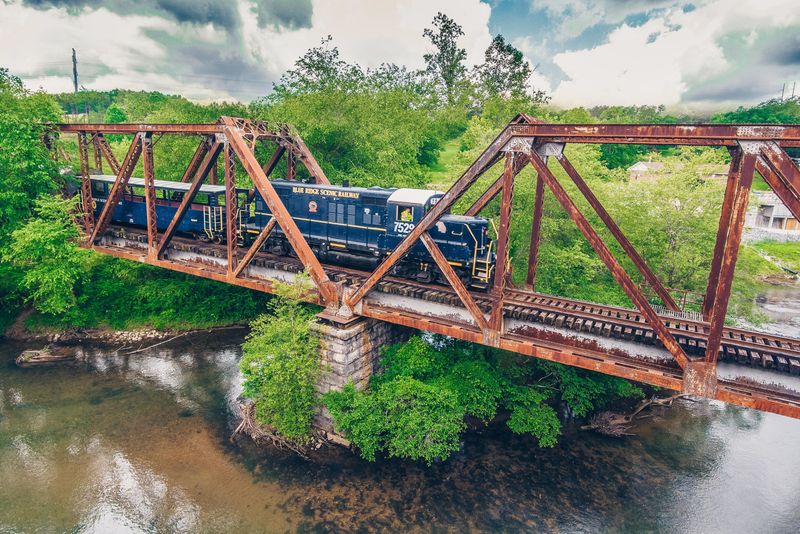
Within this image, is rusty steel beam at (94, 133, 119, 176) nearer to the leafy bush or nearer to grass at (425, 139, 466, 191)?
the leafy bush

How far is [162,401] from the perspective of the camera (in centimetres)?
2239

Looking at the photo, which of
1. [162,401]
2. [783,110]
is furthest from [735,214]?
[783,110]

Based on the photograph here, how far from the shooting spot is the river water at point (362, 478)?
15.7 metres

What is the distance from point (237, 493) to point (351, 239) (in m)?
11.3

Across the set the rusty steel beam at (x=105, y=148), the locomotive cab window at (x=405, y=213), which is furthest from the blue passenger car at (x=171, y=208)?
the locomotive cab window at (x=405, y=213)

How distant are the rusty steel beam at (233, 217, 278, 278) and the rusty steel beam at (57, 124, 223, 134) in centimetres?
487

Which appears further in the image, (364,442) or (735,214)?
(364,442)

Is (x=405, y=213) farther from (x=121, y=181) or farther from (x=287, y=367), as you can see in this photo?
(x=121, y=181)

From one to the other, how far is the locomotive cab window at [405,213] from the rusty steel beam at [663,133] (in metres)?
6.43

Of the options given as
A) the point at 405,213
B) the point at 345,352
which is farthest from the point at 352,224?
the point at 345,352

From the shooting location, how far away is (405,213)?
19.2 meters

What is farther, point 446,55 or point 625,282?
point 446,55

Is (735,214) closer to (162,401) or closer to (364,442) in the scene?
(364,442)

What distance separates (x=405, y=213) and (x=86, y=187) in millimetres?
20589
